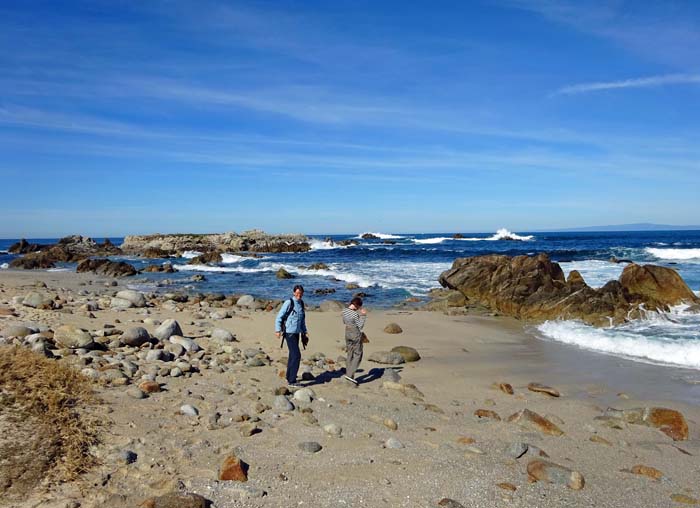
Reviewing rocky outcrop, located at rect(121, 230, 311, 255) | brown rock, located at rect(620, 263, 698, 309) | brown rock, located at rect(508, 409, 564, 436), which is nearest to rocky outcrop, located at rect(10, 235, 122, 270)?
rocky outcrop, located at rect(121, 230, 311, 255)

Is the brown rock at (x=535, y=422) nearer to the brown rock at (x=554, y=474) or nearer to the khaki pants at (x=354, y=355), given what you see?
the brown rock at (x=554, y=474)

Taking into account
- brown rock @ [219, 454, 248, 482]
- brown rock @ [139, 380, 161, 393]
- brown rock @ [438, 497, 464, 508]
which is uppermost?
brown rock @ [139, 380, 161, 393]

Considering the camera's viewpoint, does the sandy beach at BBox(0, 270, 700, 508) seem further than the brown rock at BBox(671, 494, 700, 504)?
No

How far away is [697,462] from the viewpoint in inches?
243

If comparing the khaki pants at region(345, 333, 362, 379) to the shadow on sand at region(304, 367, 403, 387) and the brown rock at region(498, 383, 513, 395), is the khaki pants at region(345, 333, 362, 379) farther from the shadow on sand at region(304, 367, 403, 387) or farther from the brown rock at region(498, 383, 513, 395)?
the brown rock at region(498, 383, 513, 395)

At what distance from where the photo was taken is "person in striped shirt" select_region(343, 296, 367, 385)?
9.20 meters

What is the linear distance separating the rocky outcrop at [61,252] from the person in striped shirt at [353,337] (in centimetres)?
3998

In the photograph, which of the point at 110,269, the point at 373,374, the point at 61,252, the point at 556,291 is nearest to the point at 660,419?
the point at 373,374

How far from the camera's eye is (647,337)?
1319cm

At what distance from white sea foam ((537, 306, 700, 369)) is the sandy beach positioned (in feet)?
3.19

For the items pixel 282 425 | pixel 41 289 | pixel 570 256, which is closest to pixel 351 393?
pixel 282 425

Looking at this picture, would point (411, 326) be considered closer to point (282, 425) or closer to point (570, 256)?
point (282, 425)

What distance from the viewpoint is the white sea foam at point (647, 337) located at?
11.4 m

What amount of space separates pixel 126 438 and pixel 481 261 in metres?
19.1
